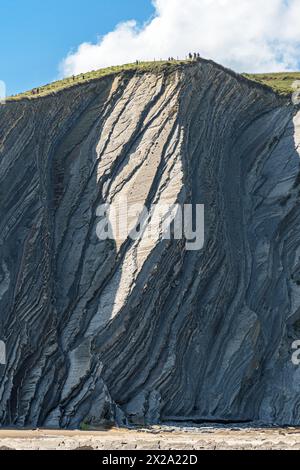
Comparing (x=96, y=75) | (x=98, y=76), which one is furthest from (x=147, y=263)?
(x=96, y=75)

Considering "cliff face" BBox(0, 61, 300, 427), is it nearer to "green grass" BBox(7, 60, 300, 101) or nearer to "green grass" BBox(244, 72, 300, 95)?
"green grass" BBox(7, 60, 300, 101)

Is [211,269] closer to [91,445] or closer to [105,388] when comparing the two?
[105,388]

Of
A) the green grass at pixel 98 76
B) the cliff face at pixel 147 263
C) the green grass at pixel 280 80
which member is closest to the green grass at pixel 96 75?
the green grass at pixel 98 76

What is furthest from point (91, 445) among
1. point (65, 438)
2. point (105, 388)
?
point (105, 388)

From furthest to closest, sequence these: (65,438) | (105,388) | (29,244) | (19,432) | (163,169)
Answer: (163,169) → (29,244) → (105,388) → (19,432) → (65,438)

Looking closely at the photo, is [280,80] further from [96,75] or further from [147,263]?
[147,263]

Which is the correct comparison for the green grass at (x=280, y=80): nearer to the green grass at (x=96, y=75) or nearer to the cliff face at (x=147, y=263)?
the cliff face at (x=147, y=263)

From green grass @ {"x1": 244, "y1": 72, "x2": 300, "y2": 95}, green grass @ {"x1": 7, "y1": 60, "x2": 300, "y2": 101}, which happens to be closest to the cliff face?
green grass @ {"x1": 7, "y1": 60, "x2": 300, "y2": 101}
